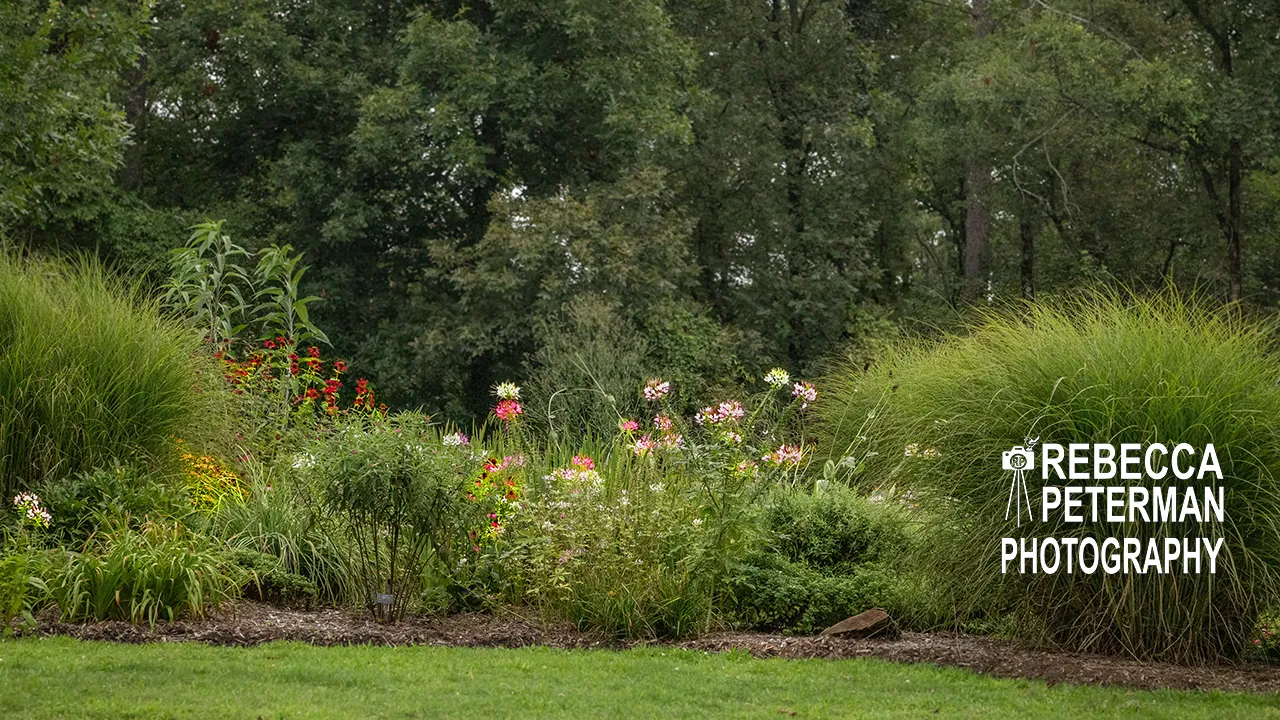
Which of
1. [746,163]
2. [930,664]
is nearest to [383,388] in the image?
[746,163]

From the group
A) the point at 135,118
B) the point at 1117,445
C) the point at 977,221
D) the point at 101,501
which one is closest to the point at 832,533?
the point at 1117,445

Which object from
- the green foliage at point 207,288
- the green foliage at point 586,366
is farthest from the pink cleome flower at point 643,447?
the green foliage at point 586,366

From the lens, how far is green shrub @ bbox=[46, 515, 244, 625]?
6312mm

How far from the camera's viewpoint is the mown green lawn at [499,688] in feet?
15.8

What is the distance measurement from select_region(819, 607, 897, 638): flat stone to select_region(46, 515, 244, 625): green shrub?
3.06 m

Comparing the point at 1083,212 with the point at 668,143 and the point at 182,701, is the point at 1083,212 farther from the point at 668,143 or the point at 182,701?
the point at 182,701

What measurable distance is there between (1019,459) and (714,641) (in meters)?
1.74

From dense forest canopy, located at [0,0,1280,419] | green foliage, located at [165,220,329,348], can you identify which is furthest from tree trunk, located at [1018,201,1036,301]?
green foliage, located at [165,220,329,348]

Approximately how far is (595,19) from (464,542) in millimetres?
12269

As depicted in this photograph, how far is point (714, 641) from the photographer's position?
21.4 feet

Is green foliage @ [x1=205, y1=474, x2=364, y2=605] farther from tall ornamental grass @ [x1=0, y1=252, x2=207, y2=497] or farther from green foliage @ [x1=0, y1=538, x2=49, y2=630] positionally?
green foliage @ [x1=0, y1=538, x2=49, y2=630]

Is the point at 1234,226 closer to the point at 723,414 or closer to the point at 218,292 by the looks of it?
the point at 723,414

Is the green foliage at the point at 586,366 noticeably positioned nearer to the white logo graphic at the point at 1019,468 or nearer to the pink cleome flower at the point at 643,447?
the pink cleome flower at the point at 643,447

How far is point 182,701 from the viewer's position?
15.6 feet
